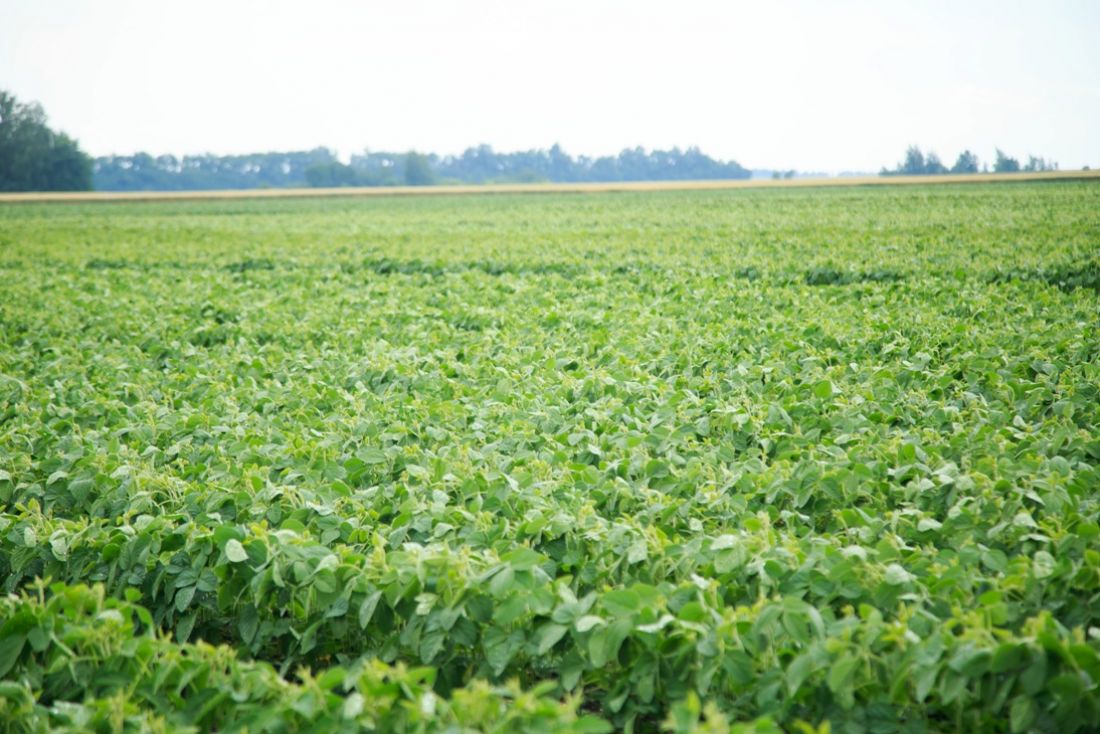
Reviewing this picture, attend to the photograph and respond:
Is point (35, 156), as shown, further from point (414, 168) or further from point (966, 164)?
point (966, 164)

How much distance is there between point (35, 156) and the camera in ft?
306

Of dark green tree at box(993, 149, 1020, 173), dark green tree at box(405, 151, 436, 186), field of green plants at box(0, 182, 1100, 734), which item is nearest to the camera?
field of green plants at box(0, 182, 1100, 734)

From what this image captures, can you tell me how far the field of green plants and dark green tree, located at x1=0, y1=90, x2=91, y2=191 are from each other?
332 ft

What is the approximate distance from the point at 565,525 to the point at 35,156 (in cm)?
11015

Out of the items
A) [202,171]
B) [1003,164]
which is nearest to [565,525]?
[1003,164]

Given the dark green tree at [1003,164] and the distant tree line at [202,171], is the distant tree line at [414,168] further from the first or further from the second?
the dark green tree at [1003,164]

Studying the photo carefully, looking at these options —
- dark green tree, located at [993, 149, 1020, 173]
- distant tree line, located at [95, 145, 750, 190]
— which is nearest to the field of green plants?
dark green tree, located at [993, 149, 1020, 173]

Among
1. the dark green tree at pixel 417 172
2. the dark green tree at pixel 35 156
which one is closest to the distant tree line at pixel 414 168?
the dark green tree at pixel 417 172

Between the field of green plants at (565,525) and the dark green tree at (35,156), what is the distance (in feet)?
332

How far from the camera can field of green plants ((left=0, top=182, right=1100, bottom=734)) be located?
262cm

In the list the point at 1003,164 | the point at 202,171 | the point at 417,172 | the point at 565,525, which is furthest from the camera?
the point at 202,171

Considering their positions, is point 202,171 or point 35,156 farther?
point 202,171

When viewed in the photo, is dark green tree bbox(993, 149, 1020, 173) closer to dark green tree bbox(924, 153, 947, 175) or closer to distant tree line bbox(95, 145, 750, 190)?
dark green tree bbox(924, 153, 947, 175)

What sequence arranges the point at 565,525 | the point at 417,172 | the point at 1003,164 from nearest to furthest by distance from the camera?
the point at 565,525 < the point at 1003,164 < the point at 417,172
